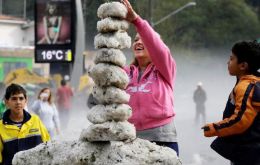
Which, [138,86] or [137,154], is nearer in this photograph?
[137,154]

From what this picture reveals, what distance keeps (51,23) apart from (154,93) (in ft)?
52.2

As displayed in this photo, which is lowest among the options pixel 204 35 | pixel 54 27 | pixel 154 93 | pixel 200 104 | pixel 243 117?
pixel 200 104

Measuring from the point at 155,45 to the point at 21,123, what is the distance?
5.45ft

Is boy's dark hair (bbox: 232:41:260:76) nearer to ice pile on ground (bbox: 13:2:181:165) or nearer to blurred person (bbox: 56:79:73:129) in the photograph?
ice pile on ground (bbox: 13:2:181:165)

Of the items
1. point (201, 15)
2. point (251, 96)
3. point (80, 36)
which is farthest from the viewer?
point (201, 15)

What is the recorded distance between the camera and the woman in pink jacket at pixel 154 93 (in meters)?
5.34

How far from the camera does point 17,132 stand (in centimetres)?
636

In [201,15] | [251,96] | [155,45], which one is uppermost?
[201,15]

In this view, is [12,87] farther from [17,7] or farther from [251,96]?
[17,7]

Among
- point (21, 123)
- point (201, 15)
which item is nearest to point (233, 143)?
point (21, 123)

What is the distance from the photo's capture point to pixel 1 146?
6.33 metres

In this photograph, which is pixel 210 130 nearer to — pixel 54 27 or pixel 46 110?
pixel 46 110

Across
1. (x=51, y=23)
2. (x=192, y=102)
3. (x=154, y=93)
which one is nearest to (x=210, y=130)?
(x=154, y=93)

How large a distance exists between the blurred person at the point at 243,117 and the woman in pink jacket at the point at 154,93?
0.35 meters
